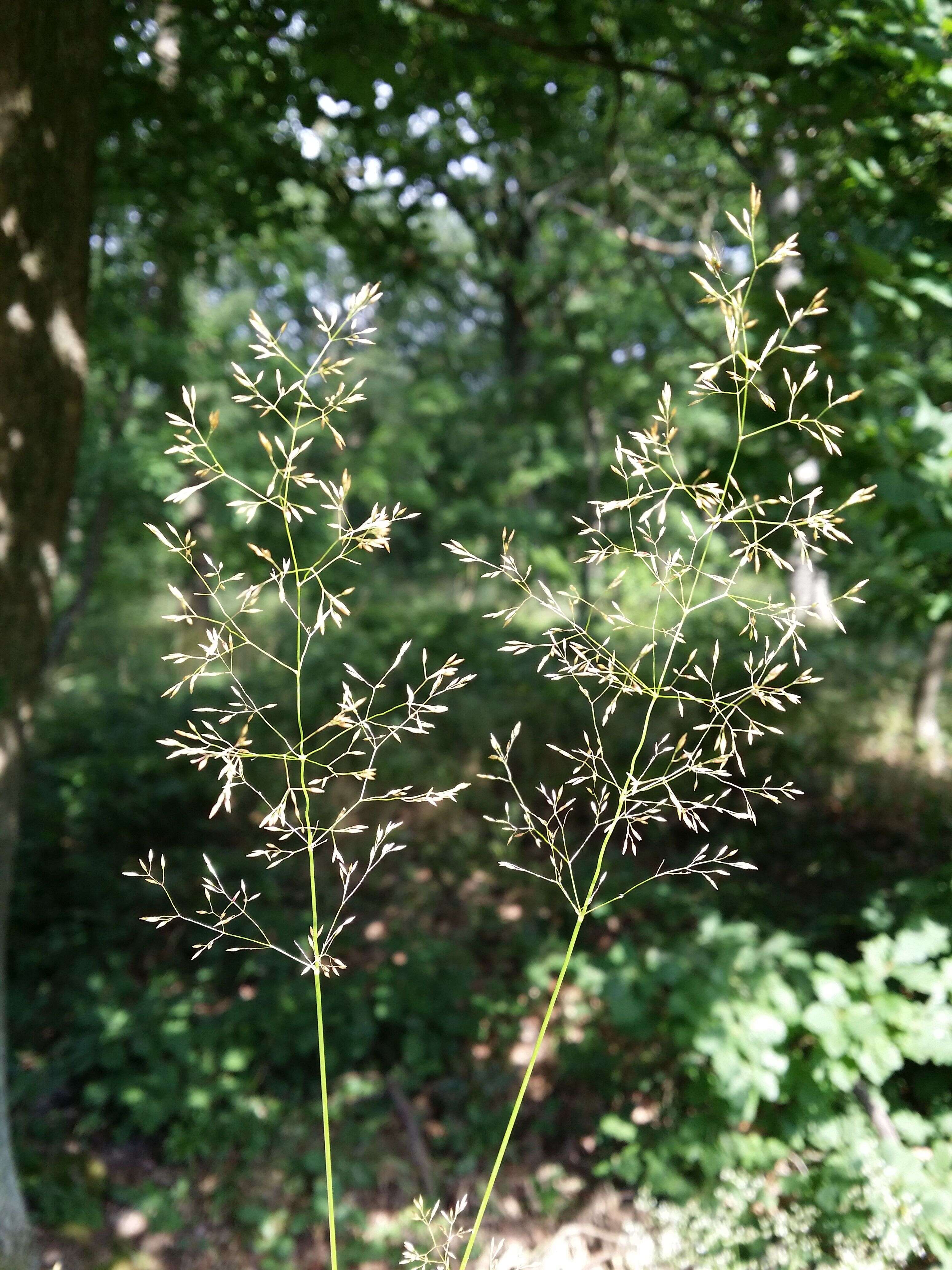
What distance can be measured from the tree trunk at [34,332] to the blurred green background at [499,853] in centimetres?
43

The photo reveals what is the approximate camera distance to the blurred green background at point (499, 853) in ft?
8.10

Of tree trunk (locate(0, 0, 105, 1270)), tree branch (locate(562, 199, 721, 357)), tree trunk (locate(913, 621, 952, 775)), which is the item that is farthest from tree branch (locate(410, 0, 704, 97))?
tree trunk (locate(913, 621, 952, 775))

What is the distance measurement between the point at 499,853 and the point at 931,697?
415cm

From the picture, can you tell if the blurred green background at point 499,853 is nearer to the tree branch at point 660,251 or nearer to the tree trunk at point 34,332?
the tree branch at point 660,251

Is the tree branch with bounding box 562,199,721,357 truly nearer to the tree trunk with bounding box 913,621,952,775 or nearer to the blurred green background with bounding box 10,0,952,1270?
the blurred green background with bounding box 10,0,952,1270

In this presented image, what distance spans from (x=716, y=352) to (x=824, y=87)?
1.56 m

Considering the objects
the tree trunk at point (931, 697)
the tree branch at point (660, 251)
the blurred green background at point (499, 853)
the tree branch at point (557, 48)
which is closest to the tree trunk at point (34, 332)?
the blurred green background at point (499, 853)

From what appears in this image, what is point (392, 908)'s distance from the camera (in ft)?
15.6

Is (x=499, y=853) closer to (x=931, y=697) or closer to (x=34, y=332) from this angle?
(x=34, y=332)

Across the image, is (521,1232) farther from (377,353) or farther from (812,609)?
(377,353)

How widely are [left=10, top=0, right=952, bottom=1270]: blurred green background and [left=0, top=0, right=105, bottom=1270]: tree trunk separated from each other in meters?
0.43

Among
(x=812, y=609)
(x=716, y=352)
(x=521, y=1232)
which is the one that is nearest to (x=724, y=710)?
(x=812, y=609)

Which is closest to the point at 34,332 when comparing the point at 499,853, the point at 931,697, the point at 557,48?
the point at 557,48

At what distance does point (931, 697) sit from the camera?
6879 millimetres
